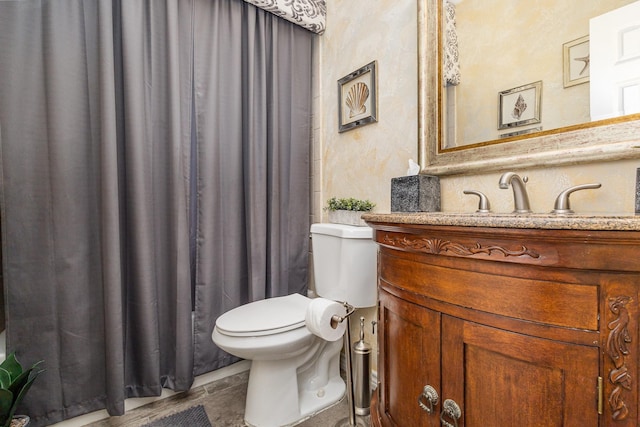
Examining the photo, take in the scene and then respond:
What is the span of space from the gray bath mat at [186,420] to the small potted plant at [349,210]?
3.62 feet

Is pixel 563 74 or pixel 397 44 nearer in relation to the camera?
pixel 563 74

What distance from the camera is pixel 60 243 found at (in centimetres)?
125

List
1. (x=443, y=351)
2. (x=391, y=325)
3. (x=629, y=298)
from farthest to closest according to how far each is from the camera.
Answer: (x=391, y=325) < (x=443, y=351) < (x=629, y=298)

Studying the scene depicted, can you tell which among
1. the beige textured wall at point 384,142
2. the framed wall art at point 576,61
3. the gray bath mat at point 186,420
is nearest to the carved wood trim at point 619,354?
the beige textured wall at point 384,142

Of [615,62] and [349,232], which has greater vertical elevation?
[615,62]

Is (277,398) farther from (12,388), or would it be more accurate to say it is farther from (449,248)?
(449,248)

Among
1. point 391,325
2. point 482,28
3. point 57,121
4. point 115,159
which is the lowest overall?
point 391,325

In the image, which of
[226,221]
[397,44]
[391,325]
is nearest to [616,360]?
[391,325]

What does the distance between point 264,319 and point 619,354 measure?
112 centimetres

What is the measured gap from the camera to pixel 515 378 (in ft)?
1.95

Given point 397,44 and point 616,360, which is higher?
point 397,44

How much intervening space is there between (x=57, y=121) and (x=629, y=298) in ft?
5.84

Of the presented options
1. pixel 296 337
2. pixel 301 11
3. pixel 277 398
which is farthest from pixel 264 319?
pixel 301 11

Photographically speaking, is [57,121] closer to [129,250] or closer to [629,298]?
[129,250]
